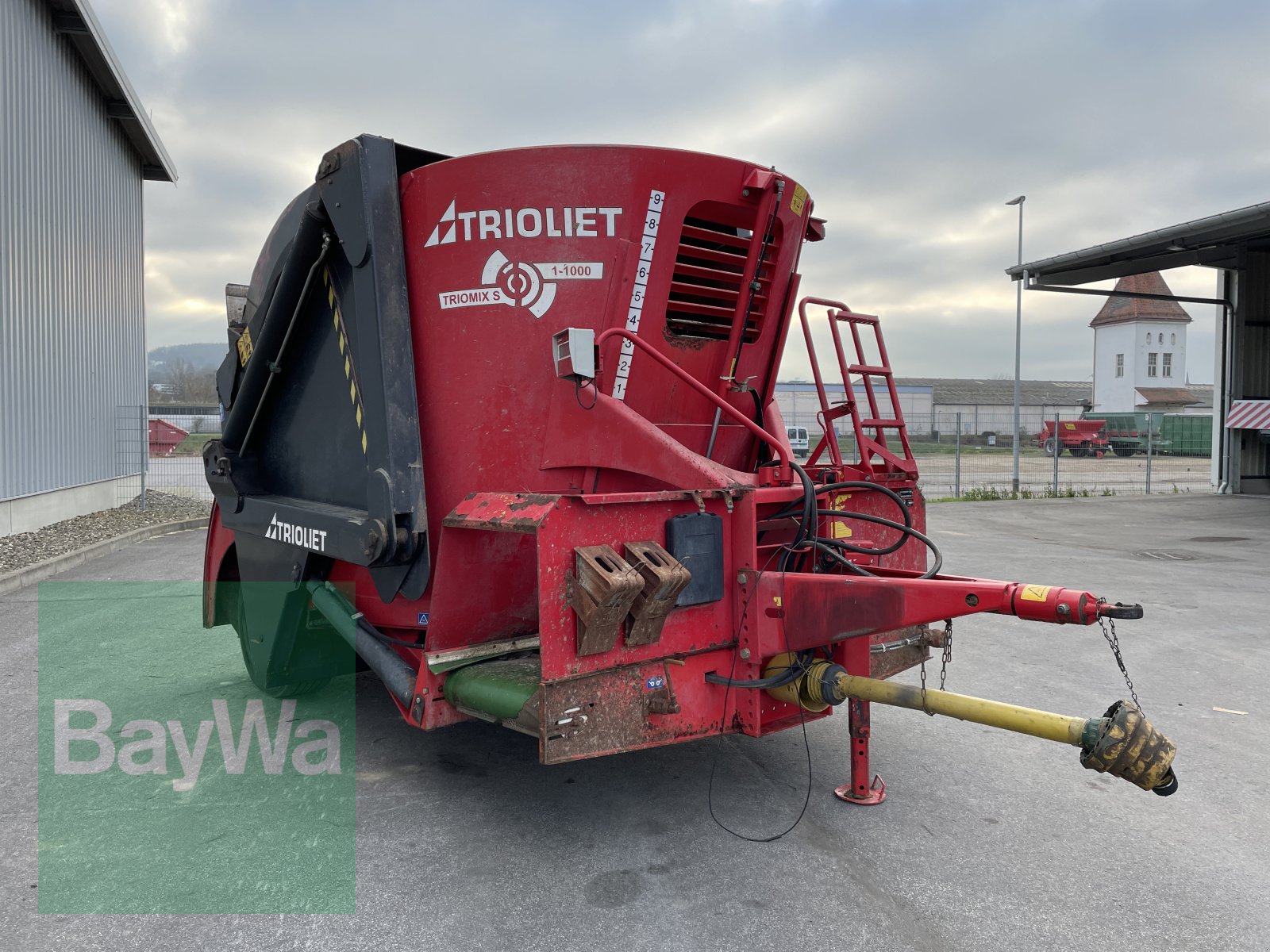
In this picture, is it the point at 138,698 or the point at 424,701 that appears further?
the point at 138,698

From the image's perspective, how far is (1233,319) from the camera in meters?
Answer: 20.5

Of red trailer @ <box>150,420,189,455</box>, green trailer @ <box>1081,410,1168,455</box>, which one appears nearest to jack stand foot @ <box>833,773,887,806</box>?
red trailer @ <box>150,420,189,455</box>

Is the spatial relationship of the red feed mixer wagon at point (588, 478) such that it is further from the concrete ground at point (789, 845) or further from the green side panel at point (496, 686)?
the concrete ground at point (789, 845)

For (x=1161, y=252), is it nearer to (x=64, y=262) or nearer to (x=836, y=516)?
(x=836, y=516)

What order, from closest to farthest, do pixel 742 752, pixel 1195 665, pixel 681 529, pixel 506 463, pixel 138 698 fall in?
1. pixel 681 529
2. pixel 506 463
3. pixel 742 752
4. pixel 138 698
5. pixel 1195 665

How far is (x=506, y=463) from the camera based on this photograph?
3.63 metres

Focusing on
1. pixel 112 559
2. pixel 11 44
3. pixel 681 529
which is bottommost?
pixel 112 559

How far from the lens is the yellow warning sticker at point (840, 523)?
395cm

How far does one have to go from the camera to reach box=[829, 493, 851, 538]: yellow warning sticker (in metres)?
3.95

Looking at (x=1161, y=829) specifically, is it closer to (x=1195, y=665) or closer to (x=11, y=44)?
(x=1195, y=665)

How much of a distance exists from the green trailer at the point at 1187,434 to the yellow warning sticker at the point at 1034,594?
47569 mm

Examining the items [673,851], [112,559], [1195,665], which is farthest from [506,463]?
[112,559]

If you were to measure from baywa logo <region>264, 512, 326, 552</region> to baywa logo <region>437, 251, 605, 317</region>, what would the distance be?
136cm

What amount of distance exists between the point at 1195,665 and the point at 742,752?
11.6 feet
